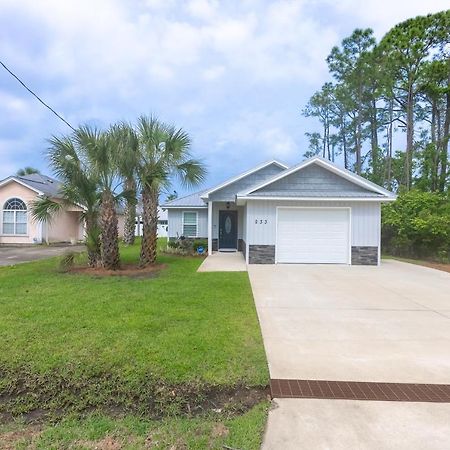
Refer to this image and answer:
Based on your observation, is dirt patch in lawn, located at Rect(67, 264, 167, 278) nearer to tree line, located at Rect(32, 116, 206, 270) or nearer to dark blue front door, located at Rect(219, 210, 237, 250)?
tree line, located at Rect(32, 116, 206, 270)

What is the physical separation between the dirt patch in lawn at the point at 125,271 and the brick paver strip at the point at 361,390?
7.10 m

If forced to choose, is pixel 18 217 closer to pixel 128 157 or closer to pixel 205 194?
pixel 205 194

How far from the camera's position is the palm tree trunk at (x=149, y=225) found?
39.4ft

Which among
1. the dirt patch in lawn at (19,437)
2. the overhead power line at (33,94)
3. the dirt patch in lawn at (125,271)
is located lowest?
the dirt patch in lawn at (19,437)

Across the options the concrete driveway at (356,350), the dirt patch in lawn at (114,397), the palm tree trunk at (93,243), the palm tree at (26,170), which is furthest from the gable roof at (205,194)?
the palm tree at (26,170)

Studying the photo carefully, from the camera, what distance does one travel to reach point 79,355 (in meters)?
4.21

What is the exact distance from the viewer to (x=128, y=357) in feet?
13.6

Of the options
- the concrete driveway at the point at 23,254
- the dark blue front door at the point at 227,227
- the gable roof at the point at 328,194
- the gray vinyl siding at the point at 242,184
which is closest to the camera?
the gable roof at the point at 328,194

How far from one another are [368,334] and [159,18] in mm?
10765

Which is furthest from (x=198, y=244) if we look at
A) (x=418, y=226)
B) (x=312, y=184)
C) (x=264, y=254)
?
(x=418, y=226)

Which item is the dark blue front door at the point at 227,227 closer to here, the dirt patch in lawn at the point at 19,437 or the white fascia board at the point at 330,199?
the white fascia board at the point at 330,199

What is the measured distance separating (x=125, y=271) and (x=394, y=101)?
2784 cm

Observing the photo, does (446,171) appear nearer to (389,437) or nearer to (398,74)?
(398,74)

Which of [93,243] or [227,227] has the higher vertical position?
[227,227]
